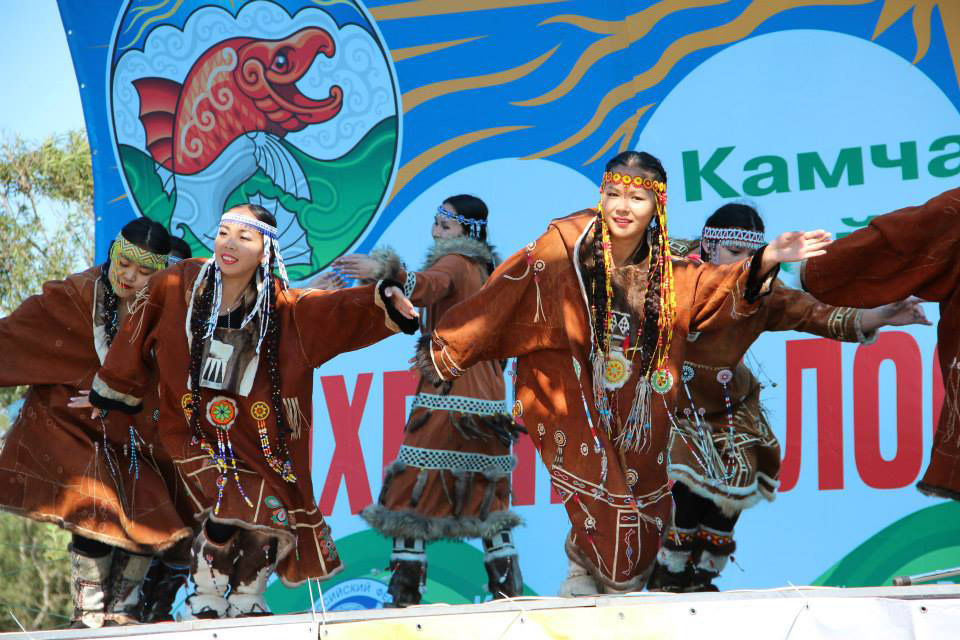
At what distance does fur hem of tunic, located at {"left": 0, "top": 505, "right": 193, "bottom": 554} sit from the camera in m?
4.47

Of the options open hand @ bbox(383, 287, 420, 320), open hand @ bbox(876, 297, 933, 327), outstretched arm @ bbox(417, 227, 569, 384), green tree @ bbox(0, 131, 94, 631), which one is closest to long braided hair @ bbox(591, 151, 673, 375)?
outstretched arm @ bbox(417, 227, 569, 384)

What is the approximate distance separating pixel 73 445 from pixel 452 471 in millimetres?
1368

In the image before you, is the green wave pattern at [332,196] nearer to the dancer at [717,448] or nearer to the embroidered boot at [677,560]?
the dancer at [717,448]

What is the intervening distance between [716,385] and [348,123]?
2380mm

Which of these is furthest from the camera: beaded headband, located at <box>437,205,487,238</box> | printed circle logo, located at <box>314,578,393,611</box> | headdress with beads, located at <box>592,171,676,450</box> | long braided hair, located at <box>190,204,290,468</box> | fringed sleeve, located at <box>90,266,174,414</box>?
printed circle logo, located at <box>314,578,393,611</box>

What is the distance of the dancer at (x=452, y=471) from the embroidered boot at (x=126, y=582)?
33.6 inches

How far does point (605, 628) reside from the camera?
278 cm

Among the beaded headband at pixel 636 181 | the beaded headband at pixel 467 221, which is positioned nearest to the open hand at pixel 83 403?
the beaded headband at pixel 467 221

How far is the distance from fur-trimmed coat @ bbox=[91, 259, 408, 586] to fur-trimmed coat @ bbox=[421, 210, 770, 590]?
14.4 inches

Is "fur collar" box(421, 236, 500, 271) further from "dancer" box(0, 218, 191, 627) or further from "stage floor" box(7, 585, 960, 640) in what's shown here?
"stage floor" box(7, 585, 960, 640)

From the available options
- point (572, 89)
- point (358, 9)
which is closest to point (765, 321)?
point (572, 89)

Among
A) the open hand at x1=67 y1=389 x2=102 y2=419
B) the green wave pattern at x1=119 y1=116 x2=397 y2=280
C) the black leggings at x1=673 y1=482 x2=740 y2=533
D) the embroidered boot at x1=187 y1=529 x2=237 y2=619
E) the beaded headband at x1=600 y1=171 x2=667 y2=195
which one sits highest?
the green wave pattern at x1=119 y1=116 x2=397 y2=280

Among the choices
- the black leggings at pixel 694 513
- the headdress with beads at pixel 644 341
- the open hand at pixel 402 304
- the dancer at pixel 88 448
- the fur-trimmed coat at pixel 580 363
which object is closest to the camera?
the fur-trimmed coat at pixel 580 363

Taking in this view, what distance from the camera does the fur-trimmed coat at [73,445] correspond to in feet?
14.8
